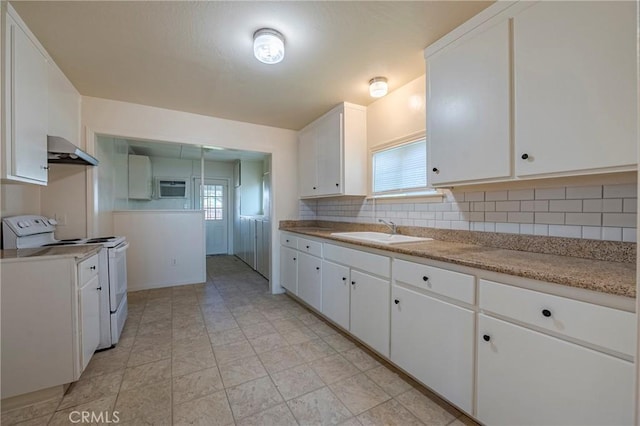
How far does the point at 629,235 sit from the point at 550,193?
0.38 metres

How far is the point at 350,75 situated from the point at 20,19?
7.04ft

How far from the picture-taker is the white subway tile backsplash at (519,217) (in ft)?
5.31

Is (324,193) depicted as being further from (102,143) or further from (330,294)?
(102,143)

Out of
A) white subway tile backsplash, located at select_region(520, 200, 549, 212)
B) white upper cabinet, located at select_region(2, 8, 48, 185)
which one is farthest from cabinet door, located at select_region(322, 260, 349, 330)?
white upper cabinet, located at select_region(2, 8, 48, 185)

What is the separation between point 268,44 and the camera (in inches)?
66.0

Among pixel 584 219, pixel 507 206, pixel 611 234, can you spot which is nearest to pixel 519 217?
pixel 507 206

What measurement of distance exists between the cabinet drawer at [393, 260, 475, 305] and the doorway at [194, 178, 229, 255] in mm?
5528

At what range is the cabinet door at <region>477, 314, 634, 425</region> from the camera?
0.91 meters

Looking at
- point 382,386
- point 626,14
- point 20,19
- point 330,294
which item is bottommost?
point 382,386

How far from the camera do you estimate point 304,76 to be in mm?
2258

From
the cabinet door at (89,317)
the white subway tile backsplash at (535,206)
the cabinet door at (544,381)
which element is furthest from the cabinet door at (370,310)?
the cabinet door at (89,317)

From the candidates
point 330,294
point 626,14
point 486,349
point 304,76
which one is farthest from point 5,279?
point 626,14

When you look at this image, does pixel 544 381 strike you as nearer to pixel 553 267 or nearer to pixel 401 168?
pixel 553 267

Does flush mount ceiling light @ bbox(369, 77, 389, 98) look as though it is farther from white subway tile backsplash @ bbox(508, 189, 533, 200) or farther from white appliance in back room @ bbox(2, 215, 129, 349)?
white appliance in back room @ bbox(2, 215, 129, 349)
